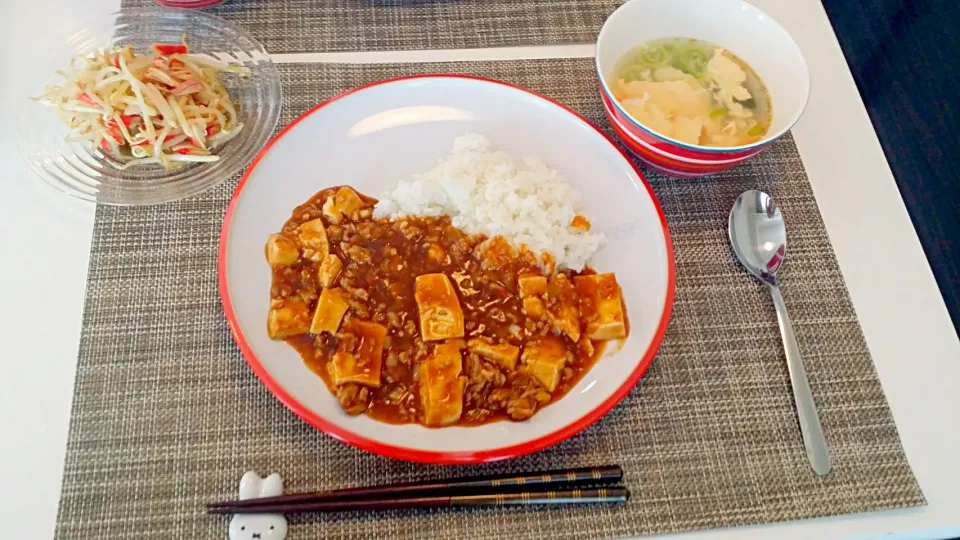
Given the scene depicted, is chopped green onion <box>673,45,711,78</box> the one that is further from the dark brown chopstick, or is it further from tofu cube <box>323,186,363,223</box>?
the dark brown chopstick

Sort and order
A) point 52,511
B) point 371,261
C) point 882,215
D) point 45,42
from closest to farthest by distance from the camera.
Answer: point 52,511
point 371,261
point 882,215
point 45,42

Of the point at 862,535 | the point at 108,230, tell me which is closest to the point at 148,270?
the point at 108,230

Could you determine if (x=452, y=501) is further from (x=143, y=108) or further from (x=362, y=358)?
(x=143, y=108)

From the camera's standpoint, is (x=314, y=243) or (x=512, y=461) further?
(x=314, y=243)

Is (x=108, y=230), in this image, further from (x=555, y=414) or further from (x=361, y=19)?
(x=555, y=414)

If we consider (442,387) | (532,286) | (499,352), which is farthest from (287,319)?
(532,286)

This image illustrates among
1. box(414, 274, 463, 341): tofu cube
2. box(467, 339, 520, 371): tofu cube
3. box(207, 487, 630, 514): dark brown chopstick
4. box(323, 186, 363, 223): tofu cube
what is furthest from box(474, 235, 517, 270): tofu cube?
box(207, 487, 630, 514): dark brown chopstick
